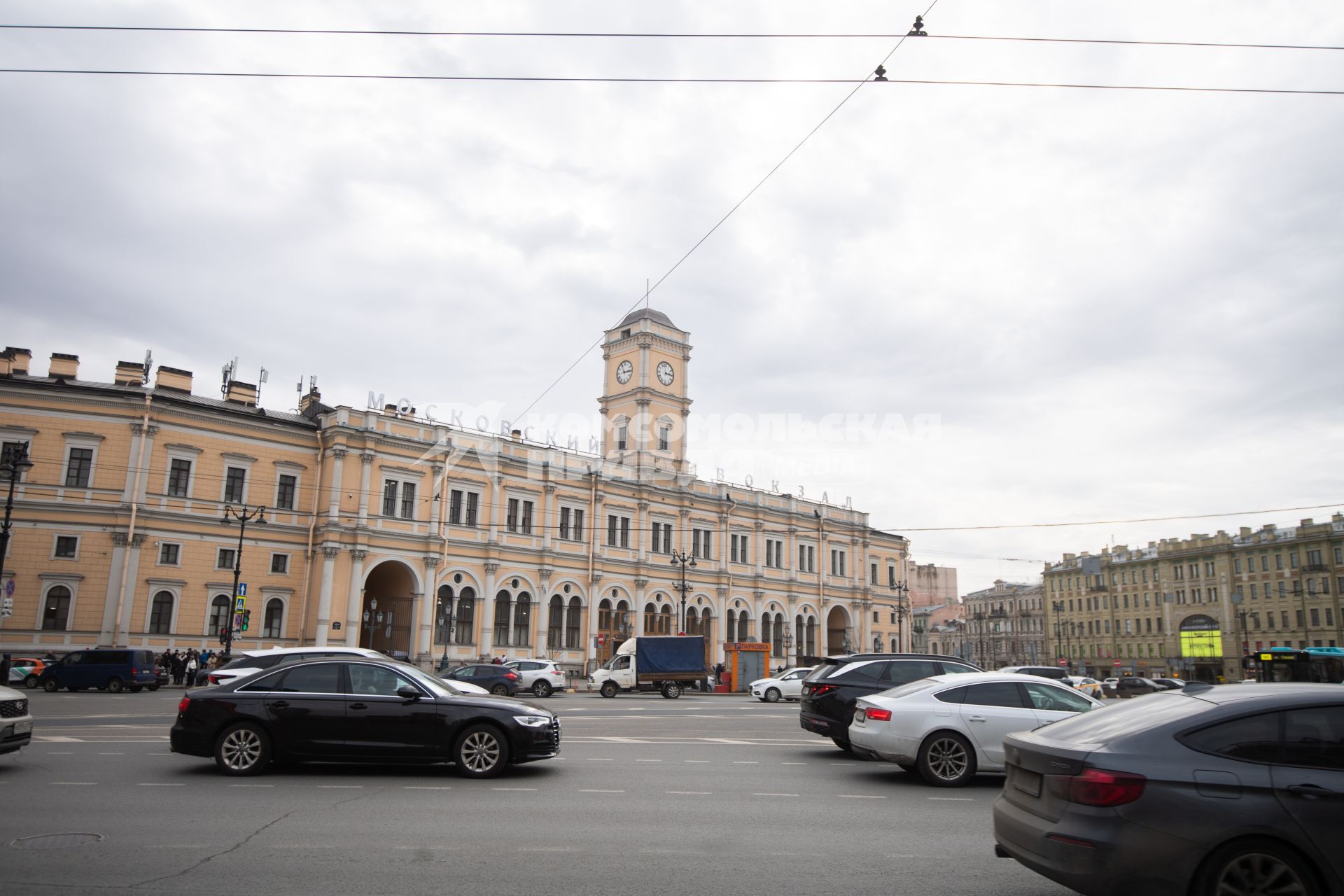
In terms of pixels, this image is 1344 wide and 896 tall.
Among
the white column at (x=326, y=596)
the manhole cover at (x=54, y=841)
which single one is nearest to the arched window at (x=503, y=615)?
the white column at (x=326, y=596)

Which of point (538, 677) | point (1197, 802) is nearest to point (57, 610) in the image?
point (538, 677)

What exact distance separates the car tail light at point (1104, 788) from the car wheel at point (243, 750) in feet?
30.6

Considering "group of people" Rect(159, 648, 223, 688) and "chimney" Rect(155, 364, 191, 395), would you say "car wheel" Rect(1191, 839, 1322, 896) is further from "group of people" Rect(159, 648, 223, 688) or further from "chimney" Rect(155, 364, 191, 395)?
"chimney" Rect(155, 364, 191, 395)

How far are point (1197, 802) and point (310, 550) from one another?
44.3 metres

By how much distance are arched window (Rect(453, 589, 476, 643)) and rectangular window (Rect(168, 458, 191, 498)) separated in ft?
47.0

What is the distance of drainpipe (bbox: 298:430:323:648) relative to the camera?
43.8m

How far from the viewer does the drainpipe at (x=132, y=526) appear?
127 ft

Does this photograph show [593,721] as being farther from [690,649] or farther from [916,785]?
[690,649]

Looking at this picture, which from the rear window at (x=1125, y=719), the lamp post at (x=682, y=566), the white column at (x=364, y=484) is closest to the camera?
the rear window at (x=1125, y=719)

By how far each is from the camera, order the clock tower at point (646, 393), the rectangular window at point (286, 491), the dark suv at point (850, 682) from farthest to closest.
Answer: the clock tower at point (646, 393) → the rectangular window at point (286, 491) → the dark suv at point (850, 682)

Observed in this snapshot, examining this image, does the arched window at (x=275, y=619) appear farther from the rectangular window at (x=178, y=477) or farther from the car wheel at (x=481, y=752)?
the car wheel at (x=481, y=752)

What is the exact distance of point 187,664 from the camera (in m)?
37.1

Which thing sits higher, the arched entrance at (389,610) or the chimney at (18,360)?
the chimney at (18,360)

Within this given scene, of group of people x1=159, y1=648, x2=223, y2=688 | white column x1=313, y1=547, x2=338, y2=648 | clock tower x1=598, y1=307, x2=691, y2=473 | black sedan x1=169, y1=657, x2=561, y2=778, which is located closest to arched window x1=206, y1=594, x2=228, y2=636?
group of people x1=159, y1=648, x2=223, y2=688
